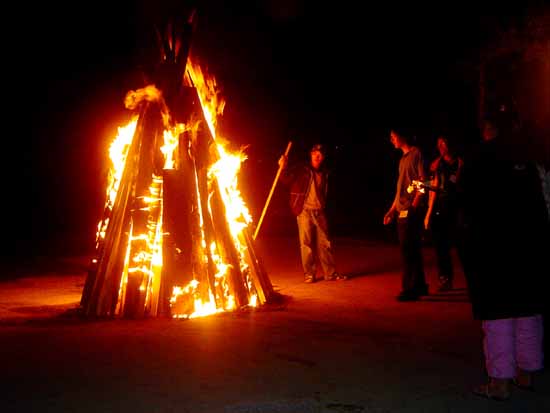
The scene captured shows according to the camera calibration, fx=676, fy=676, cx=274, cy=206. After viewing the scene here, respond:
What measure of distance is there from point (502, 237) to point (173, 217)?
4.03 m

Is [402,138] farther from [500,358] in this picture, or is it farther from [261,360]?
[500,358]

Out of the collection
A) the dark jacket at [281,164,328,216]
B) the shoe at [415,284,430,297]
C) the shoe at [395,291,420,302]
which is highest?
the dark jacket at [281,164,328,216]

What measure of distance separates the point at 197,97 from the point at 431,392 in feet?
16.0

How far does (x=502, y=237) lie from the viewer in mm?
4945

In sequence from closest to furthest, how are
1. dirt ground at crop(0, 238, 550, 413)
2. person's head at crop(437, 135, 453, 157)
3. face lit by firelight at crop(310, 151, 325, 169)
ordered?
dirt ground at crop(0, 238, 550, 413) < person's head at crop(437, 135, 453, 157) < face lit by firelight at crop(310, 151, 325, 169)

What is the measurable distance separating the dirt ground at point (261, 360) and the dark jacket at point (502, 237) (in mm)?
740

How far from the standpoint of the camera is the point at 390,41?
21.8m

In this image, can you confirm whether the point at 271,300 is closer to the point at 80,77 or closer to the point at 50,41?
the point at 50,41

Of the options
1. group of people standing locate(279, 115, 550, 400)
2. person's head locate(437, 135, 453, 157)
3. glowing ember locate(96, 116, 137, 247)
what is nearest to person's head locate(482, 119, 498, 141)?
group of people standing locate(279, 115, 550, 400)

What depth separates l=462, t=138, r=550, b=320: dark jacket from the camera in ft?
16.1

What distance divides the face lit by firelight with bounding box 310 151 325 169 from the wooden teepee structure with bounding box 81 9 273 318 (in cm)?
247

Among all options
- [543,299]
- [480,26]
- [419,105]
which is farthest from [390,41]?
[543,299]

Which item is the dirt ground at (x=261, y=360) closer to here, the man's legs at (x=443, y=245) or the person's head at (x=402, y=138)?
the man's legs at (x=443, y=245)

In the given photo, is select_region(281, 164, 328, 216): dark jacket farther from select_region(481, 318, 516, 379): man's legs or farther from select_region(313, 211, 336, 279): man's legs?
select_region(481, 318, 516, 379): man's legs
